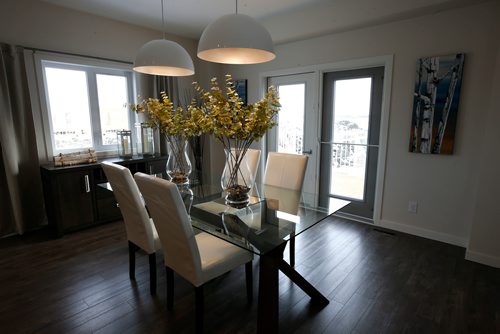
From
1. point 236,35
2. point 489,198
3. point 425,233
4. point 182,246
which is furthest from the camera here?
point 425,233

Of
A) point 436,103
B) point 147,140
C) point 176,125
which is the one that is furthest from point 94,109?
point 436,103

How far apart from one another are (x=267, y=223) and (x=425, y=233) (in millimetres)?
2299

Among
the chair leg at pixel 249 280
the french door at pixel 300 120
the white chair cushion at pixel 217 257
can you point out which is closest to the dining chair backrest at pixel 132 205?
the white chair cushion at pixel 217 257

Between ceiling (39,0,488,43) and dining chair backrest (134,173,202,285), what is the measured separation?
2516 mm

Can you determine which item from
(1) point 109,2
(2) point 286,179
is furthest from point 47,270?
(1) point 109,2

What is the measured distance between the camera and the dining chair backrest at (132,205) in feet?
6.22

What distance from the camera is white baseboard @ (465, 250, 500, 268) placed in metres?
2.56

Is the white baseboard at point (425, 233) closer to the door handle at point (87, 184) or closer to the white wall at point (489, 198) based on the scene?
the white wall at point (489, 198)

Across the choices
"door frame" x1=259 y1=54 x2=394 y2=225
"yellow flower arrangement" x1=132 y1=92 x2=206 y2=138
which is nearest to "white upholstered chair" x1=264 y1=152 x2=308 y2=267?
"yellow flower arrangement" x1=132 y1=92 x2=206 y2=138

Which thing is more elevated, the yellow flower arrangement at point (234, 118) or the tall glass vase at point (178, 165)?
the yellow flower arrangement at point (234, 118)

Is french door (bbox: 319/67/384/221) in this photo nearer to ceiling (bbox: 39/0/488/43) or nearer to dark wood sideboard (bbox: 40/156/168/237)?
ceiling (bbox: 39/0/488/43)

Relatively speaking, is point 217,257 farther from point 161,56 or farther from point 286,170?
point 161,56

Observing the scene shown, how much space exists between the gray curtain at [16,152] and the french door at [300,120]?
10.1ft

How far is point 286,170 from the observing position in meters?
2.69
